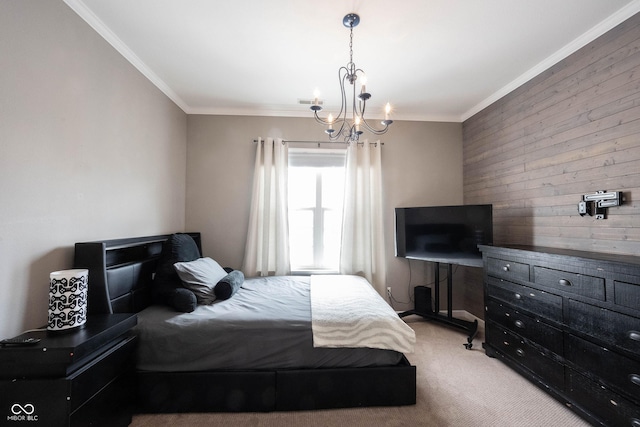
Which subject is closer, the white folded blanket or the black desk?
the white folded blanket

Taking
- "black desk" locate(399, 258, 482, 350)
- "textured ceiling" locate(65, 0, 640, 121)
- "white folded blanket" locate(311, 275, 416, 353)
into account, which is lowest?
"black desk" locate(399, 258, 482, 350)

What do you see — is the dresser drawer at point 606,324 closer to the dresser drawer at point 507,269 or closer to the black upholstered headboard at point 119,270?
the dresser drawer at point 507,269

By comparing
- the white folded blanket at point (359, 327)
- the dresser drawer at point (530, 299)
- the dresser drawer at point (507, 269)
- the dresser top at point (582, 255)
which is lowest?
the white folded blanket at point (359, 327)

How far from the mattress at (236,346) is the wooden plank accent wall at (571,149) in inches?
75.0

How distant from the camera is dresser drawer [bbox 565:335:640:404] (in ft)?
4.77

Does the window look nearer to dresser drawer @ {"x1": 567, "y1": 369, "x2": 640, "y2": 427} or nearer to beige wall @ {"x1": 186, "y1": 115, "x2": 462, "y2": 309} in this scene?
beige wall @ {"x1": 186, "y1": 115, "x2": 462, "y2": 309}

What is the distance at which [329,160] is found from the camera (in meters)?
3.60

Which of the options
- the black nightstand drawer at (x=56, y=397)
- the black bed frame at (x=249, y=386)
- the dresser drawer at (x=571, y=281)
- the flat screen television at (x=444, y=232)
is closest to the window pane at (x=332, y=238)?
the flat screen television at (x=444, y=232)

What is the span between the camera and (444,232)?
318cm

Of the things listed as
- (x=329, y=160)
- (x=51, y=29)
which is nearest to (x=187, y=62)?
(x=51, y=29)

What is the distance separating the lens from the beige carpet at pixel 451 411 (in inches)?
68.3

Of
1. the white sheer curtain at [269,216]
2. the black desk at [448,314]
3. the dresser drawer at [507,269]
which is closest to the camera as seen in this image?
the dresser drawer at [507,269]

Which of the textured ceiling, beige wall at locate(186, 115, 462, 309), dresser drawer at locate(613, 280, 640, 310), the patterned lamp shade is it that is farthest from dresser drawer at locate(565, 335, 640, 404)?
the patterned lamp shade

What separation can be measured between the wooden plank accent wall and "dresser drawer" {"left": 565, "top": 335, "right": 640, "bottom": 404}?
2.49 feet
